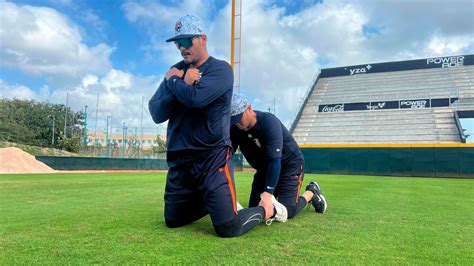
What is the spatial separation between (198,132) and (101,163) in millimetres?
Result: 21173

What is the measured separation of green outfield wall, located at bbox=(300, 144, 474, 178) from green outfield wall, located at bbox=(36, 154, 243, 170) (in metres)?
6.56

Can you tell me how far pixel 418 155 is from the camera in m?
20.4

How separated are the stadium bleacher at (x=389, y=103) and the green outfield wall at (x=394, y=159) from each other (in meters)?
7.58

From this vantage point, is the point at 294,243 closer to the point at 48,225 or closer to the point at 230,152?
the point at 230,152

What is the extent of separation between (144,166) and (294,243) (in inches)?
924

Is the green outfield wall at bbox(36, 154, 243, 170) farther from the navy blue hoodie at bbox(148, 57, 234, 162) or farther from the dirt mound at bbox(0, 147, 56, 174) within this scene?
the navy blue hoodie at bbox(148, 57, 234, 162)

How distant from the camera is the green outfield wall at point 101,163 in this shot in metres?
20.3

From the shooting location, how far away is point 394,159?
20.9 m

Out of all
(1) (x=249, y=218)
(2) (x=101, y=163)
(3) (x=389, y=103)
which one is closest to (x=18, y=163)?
(2) (x=101, y=163)

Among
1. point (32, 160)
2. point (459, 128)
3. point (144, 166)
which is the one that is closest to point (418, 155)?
point (459, 128)

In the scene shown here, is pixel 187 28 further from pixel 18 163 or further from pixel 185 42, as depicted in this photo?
pixel 18 163

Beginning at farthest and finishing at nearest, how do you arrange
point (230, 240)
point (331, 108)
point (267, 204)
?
point (331, 108), point (267, 204), point (230, 240)

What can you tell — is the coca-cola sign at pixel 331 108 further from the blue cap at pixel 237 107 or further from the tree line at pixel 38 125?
the blue cap at pixel 237 107

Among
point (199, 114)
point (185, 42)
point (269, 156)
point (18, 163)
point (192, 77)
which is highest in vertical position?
point (185, 42)
